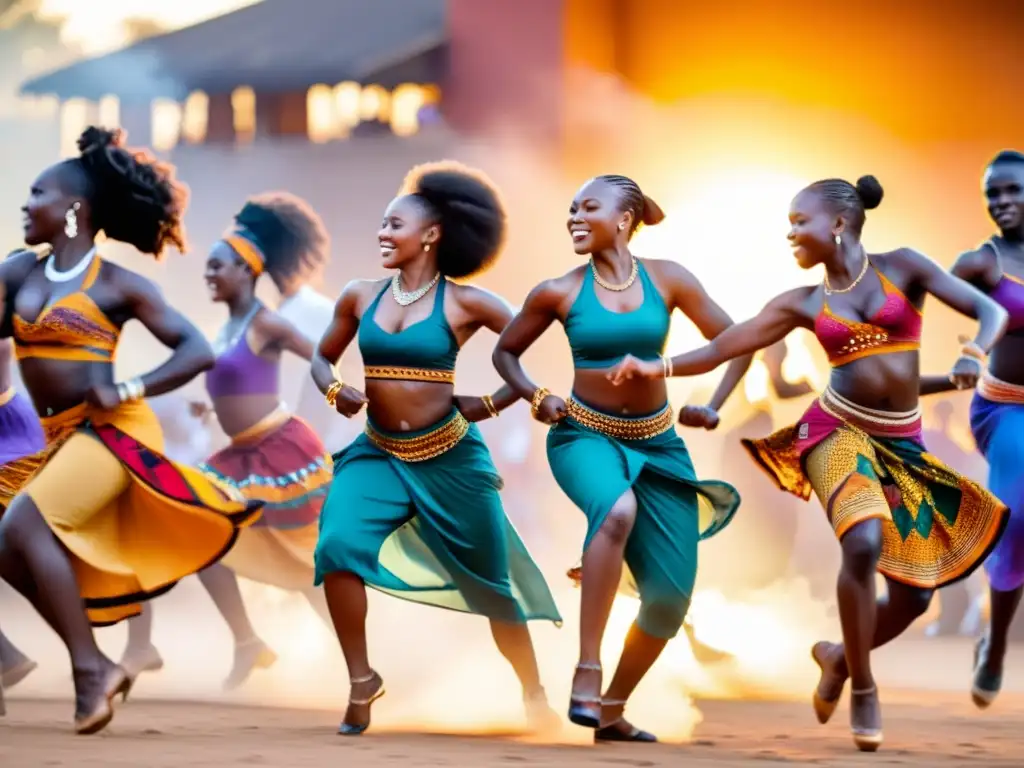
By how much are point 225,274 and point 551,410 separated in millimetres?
2832

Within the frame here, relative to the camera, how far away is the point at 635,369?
6.38 metres

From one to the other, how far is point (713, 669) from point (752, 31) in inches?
239

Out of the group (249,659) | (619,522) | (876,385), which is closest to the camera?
(619,522)

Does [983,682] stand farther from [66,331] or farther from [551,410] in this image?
[66,331]

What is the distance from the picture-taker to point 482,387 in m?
13.2

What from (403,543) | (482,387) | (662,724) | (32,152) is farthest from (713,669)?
(32,152)

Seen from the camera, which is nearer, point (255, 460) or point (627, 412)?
point (627, 412)

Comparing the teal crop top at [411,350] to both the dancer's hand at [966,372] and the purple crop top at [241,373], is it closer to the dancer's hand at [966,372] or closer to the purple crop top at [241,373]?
the dancer's hand at [966,372]

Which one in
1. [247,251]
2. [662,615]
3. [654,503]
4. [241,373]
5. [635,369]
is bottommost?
[662,615]

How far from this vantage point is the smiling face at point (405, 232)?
6996mm

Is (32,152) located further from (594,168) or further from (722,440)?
(722,440)

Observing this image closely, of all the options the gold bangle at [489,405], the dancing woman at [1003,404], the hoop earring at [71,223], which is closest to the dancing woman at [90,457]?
the hoop earring at [71,223]

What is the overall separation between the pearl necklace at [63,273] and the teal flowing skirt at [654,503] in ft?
6.10

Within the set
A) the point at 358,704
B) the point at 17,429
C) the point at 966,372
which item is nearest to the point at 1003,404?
the point at 966,372
